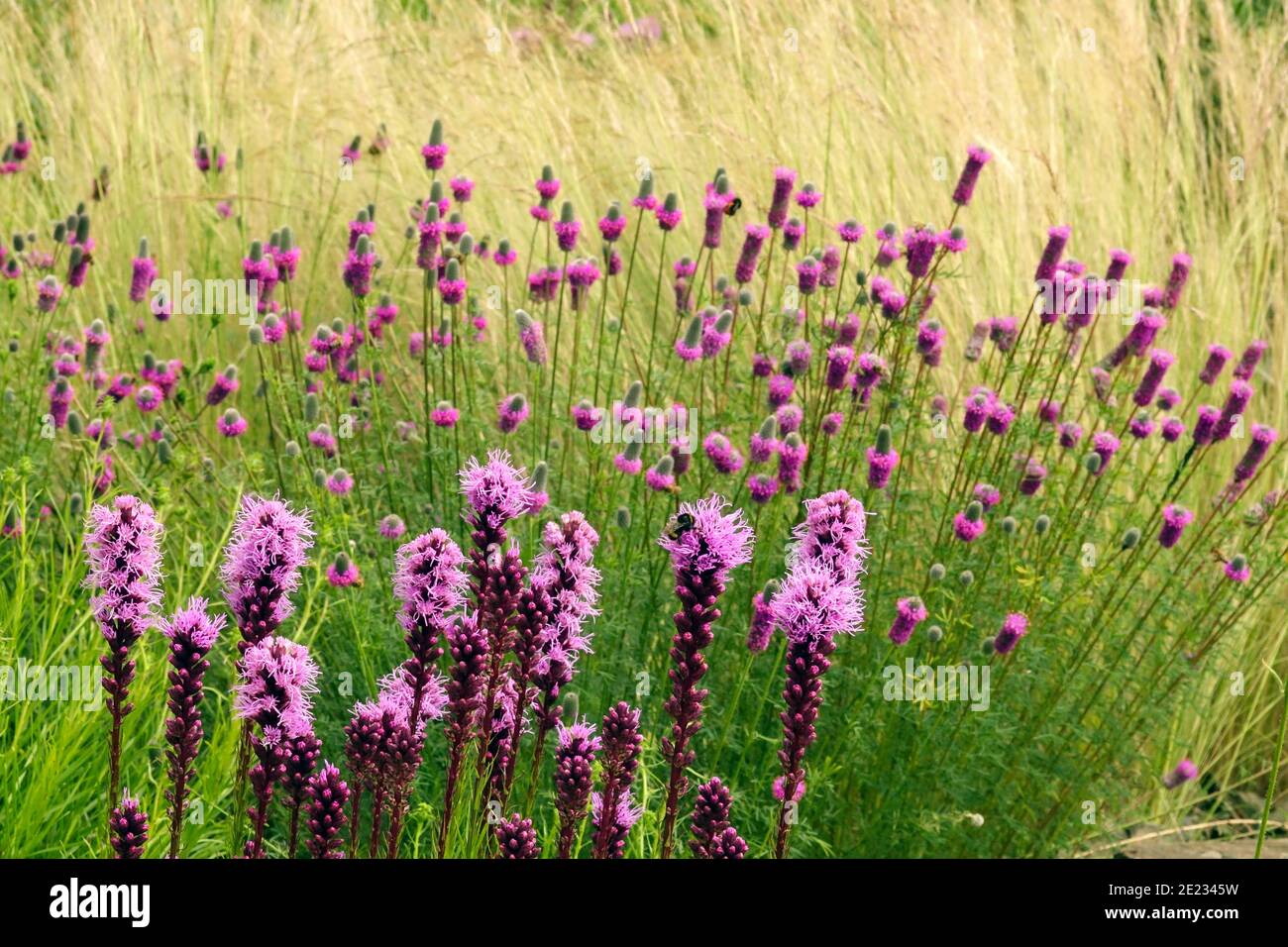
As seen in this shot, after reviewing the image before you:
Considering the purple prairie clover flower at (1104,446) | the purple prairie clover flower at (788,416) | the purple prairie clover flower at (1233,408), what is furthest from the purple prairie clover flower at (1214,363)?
the purple prairie clover flower at (788,416)

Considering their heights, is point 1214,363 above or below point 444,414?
above

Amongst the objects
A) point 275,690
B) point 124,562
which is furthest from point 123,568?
point 275,690

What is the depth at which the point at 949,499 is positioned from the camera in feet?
12.8

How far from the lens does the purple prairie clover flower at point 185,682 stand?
2.00 meters

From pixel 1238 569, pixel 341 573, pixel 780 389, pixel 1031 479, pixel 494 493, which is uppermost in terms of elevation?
pixel 780 389

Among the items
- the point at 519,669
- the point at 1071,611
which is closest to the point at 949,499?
the point at 1071,611

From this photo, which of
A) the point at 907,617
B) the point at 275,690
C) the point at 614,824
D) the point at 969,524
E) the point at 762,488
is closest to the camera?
the point at 275,690

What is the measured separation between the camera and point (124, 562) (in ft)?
6.73

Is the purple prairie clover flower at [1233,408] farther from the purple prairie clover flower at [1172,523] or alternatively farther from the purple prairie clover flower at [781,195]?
the purple prairie clover flower at [781,195]

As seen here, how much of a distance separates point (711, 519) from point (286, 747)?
0.59m

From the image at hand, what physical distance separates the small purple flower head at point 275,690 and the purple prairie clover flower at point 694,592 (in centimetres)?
46

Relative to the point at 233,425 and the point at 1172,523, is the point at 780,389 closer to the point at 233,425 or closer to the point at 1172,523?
the point at 1172,523

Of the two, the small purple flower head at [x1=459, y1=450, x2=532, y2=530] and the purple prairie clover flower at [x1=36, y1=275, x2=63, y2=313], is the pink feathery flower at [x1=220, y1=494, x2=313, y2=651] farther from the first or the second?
the purple prairie clover flower at [x1=36, y1=275, x2=63, y2=313]

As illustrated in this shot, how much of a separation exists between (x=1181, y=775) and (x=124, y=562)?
349 centimetres
